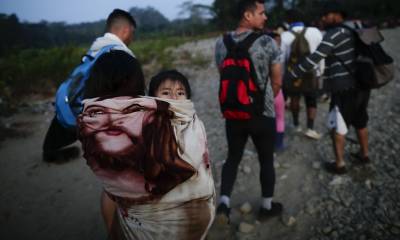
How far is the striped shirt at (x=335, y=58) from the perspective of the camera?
104 inches

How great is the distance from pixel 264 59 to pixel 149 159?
1358mm

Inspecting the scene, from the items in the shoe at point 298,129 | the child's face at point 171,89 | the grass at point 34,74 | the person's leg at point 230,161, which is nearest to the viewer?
the child's face at point 171,89

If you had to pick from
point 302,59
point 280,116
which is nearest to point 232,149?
point 280,116

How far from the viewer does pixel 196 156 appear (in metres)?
1.18

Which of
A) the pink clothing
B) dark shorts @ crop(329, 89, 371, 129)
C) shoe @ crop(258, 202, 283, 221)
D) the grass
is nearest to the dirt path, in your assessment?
shoe @ crop(258, 202, 283, 221)

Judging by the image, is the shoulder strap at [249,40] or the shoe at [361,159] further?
the shoe at [361,159]

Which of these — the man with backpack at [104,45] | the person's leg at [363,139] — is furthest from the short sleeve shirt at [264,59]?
the person's leg at [363,139]

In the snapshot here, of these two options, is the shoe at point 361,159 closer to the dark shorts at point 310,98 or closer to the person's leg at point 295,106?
the dark shorts at point 310,98

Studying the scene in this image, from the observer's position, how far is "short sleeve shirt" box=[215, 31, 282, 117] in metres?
2.08

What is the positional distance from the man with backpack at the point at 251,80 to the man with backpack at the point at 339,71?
739mm

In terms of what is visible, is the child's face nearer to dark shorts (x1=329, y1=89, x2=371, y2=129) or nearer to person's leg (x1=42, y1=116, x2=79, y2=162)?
person's leg (x1=42, y1=116, x2=79, y2=162)

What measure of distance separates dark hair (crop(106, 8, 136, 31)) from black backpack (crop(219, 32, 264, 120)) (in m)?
0.89

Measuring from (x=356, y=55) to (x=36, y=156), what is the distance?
180 inches

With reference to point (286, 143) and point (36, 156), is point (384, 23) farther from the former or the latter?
point (36, 156)
